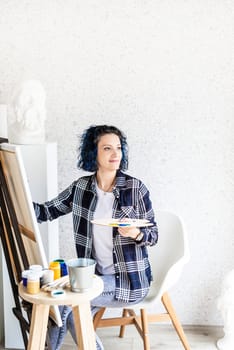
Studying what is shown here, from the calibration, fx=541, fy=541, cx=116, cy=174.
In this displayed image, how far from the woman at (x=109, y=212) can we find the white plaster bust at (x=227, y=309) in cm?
51

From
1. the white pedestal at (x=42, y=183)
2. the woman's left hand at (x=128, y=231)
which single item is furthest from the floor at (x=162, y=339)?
the woman's left hand at (x=128, y=231)

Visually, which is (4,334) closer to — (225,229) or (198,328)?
(198,328)

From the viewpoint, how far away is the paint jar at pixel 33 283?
192 cm

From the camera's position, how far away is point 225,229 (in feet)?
10.1

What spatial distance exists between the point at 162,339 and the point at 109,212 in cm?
93

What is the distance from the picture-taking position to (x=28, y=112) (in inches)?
102

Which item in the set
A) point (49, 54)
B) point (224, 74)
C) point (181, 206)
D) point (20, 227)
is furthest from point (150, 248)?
point (49, 54)

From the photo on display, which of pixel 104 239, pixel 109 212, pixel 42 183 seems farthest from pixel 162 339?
pixel 42 183

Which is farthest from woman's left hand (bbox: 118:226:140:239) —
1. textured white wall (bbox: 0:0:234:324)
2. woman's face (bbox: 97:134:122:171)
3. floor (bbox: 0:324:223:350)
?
floor (bbox: 0:324:223:350)

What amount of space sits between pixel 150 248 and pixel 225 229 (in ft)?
1.53

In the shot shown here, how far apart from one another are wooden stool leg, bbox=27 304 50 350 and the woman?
53 cm

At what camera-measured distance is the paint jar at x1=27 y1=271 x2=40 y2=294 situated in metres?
1.92

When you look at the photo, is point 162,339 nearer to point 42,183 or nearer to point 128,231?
point 128,231

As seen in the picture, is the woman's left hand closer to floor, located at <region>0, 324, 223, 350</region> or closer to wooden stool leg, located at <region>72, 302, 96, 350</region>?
wooden stool leg, located at <region>72, 302, 96, 350</region>
